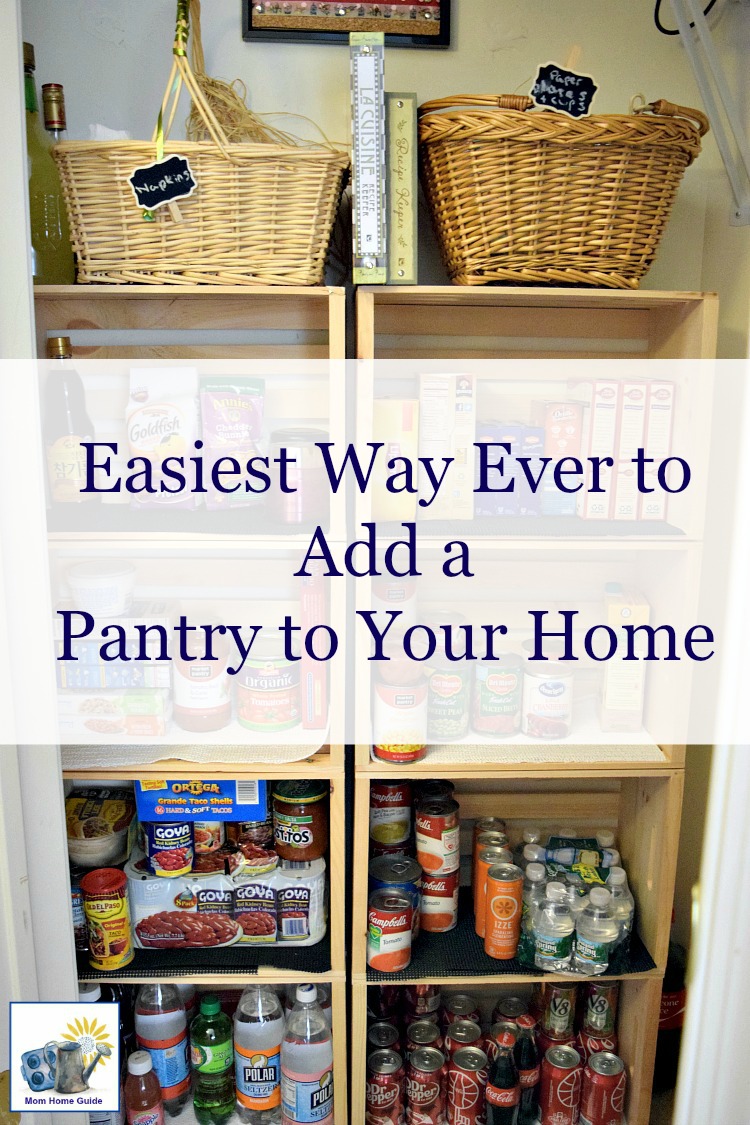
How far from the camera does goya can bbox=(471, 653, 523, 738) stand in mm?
1589

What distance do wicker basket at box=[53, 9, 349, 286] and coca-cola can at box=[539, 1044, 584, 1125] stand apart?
5.01 ft

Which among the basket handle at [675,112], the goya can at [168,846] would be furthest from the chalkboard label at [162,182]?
the goya can at [168,846]

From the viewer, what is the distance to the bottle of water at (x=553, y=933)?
161cm

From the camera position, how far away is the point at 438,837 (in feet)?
5.44

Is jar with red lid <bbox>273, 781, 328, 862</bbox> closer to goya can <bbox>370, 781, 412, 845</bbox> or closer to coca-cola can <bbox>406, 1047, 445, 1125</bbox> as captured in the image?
goya can <bbox>370, 781, 412, 845</bbox>

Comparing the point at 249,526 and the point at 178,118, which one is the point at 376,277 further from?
the point at 178,118

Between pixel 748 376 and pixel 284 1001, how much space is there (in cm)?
153

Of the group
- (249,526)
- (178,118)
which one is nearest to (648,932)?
(249,526)

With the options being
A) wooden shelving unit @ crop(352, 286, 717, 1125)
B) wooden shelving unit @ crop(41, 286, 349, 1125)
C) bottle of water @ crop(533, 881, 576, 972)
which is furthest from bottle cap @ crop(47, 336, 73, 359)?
bottle of water @ crop(533, 881, 576, 972)

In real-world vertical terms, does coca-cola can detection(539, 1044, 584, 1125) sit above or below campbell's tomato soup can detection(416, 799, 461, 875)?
below

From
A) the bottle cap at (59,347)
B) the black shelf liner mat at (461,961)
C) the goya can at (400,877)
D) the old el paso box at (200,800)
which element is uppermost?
the bottle cap at (59,347)

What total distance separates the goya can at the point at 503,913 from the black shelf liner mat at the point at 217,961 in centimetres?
31

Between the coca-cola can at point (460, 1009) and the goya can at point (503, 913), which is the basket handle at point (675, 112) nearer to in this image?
the goya can at point (503, 913)

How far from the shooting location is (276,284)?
4.67 ft
